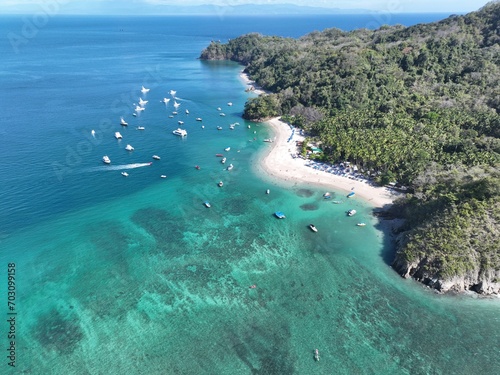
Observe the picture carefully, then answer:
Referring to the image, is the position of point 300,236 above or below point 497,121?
below

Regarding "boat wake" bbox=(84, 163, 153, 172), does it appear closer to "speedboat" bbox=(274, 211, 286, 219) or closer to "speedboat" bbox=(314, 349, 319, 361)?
"speedboat" bbox=(274, 211, 286, 219)

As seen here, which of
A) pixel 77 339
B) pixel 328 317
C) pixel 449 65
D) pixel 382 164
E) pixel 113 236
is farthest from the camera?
pixel 449 65

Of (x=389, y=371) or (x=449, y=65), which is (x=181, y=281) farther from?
(x=449, y=65)

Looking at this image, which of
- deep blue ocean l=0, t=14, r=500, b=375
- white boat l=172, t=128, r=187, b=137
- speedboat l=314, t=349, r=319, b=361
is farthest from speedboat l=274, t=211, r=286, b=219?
white boat l=172, t=128, r=187, b=137

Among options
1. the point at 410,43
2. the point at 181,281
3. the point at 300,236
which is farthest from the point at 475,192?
the point at 410,43

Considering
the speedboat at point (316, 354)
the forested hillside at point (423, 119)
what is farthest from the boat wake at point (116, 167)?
the speedboat at point (316, 354)
